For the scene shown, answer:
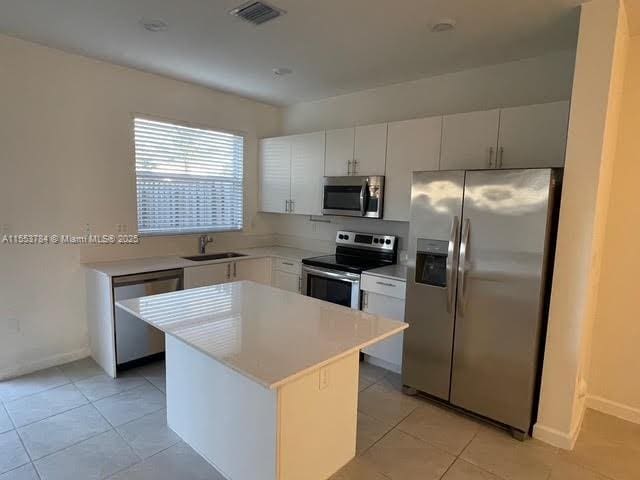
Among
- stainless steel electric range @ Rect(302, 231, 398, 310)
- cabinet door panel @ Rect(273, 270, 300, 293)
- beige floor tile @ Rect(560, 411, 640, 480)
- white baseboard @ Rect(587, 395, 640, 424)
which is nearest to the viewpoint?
beige floor tile @ Rect(560, 411, 640, 480)

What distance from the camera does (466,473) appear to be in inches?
84.5

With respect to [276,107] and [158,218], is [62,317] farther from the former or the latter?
[276,107]

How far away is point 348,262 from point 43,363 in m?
2.86

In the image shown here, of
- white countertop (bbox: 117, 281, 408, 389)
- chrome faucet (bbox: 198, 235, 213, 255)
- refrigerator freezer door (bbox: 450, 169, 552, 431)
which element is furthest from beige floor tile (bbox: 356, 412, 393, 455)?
chrome faucet (bbox: 198, 235, 213, 255)

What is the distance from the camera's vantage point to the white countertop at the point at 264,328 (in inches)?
58.6

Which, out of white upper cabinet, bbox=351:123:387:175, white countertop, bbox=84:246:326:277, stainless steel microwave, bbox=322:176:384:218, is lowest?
white countertop, bbox=84:246:326:277

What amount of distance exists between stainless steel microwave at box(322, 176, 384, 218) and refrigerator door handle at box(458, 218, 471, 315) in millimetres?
1126

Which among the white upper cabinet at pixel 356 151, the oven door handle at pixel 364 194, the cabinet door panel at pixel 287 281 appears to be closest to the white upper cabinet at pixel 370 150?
the white upper cabinet at pixel 356 151

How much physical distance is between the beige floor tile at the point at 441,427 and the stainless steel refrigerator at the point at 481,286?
0.32 feet

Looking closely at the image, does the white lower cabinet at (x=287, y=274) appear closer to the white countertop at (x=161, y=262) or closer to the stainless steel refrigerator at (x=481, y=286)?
the white countertop at (x=161, y=262)

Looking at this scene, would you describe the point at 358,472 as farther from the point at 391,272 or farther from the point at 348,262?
the point at 348,262

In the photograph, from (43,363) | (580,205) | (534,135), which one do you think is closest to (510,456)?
(580,205)

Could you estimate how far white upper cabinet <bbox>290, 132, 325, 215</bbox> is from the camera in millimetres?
4109

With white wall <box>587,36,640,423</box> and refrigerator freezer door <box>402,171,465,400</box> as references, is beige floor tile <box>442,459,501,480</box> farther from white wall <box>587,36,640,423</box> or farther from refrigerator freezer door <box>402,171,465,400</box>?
→ white wall <box>587,36,640,423</box>
